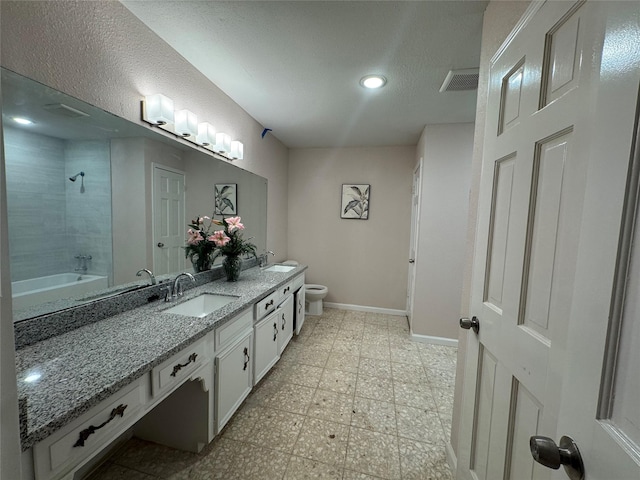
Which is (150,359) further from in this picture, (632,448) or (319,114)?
(319,114)

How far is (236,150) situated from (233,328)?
5.18 feet

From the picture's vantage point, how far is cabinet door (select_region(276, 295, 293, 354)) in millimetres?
2320

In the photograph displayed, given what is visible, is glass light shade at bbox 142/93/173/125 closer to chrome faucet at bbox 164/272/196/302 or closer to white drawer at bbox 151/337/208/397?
chrome faucet at bbox 164/272/196/302

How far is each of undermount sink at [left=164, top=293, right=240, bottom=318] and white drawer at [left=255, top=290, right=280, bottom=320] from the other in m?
0.19

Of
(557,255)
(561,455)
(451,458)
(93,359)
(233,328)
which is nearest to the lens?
(561,455)

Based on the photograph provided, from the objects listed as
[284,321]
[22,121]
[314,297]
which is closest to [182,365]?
[22,121]

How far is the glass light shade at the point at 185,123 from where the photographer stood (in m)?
1.70

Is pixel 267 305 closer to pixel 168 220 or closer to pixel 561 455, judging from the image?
pixel 168 220

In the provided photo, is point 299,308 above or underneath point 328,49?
underneath

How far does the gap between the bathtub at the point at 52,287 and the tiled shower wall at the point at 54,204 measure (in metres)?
0.03

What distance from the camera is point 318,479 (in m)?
1.33

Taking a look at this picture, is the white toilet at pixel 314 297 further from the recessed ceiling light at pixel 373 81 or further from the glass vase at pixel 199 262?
the recessed ceiling light at pixel 373 81

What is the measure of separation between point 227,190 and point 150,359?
1.69 m

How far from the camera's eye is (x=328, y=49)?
1600 mm
